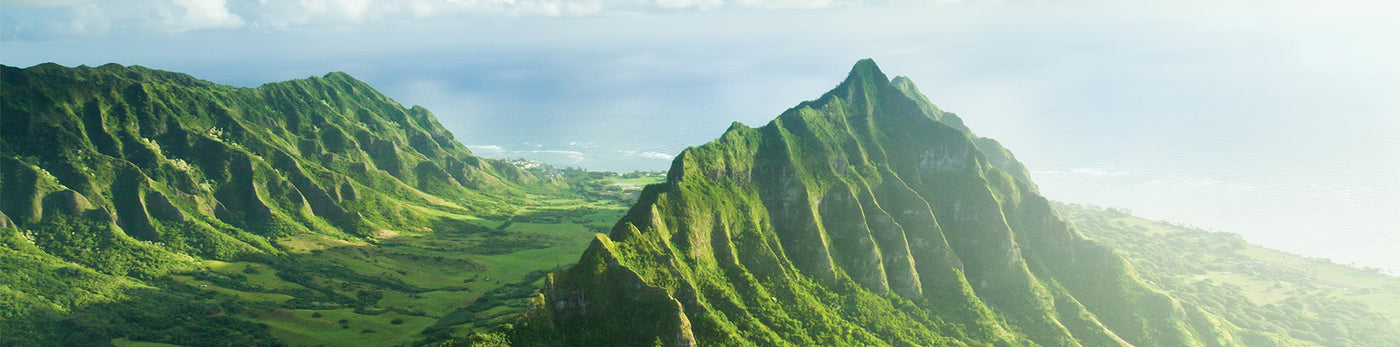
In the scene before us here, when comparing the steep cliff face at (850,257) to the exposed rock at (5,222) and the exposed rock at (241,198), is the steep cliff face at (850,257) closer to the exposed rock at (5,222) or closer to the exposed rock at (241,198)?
the exposed rock at (241,198)

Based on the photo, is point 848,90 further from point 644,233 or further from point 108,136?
point 108,136

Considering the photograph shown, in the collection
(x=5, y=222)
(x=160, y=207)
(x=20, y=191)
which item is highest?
(x=20, y=191)

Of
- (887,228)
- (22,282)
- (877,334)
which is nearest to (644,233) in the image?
(877,334)

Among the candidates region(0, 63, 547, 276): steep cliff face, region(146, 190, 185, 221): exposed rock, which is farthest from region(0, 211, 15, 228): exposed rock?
region(146, 190, 185, 221): exposed rock

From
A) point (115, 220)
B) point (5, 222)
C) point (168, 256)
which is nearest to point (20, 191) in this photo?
point (5, 222)

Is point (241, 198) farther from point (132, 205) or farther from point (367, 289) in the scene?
point (367, 289)

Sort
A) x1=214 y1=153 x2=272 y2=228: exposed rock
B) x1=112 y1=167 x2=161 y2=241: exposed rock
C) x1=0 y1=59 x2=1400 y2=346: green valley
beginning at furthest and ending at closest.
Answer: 1. x1=214 y1=153 x2=272 y2=228: exposed rock
2. x1=112 y1=167 x2=161 y2=241: exposed rock
3. x1=0 y1=59 x2=1400 y2=346: green valley

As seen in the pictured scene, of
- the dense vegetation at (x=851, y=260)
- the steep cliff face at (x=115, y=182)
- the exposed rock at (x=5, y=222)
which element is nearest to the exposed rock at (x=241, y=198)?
the steep cliff face at (x=115, y=182)

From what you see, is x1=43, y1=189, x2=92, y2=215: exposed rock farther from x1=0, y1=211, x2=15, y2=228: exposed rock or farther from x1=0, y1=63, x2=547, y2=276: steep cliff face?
x1=0, y1=211, x2=15, y2=228: exposed rock
